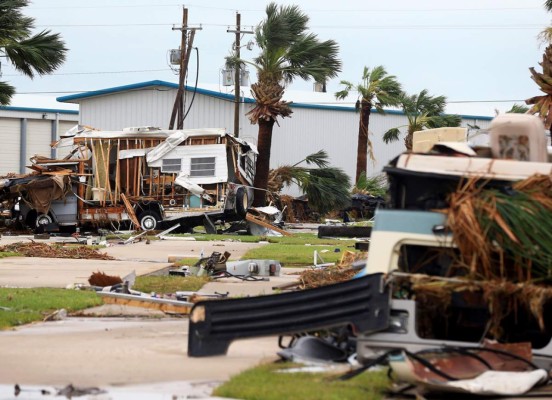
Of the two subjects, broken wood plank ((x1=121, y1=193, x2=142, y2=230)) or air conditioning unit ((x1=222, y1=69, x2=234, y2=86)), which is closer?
broken wood plank ((x1=121, y1=193, x2=142, y2=230))

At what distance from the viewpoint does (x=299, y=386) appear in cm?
817

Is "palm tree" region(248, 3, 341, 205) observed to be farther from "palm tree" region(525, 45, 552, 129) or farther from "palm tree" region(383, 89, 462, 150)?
"palm tree" region(525, 45, 552, 129)

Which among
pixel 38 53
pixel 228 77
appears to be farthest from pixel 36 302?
pixel 228 77

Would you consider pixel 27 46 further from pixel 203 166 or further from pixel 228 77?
pixel 228 77

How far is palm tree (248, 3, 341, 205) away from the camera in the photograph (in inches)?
1677

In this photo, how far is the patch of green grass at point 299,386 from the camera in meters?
7.84

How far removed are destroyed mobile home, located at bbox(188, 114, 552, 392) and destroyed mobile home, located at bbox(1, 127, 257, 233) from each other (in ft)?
89.6

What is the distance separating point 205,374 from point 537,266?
270cm

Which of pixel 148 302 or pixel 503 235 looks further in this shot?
pixel 148 302

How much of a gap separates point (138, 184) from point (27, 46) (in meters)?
6.86

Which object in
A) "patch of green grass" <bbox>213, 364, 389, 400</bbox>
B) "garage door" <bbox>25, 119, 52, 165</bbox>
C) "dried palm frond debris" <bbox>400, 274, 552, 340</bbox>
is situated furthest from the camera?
"garage door" <bbox>25, 119, 52, 165</bbox>

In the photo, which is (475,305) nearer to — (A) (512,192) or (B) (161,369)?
(A) (512,192)

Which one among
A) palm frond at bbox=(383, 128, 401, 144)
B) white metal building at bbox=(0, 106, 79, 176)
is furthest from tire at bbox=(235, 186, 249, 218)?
white metal building at bbox=(0, 106, 79, 176)

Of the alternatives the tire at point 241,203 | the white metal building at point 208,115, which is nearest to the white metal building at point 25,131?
the white metal building at point 208,115
